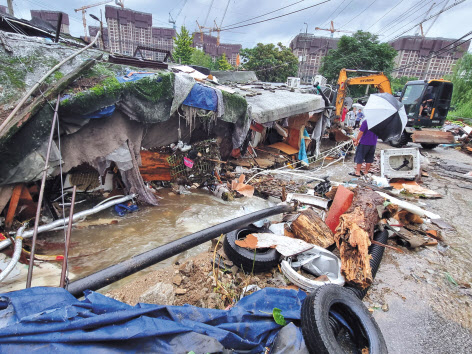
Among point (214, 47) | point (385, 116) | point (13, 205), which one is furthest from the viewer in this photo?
point (214, 47)

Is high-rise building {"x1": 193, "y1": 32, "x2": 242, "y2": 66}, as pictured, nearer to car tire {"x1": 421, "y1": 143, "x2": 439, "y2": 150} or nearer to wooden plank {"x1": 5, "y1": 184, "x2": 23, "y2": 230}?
car tire {"x1": 421, "y1": 143, "x2": 439, "y2": 150}

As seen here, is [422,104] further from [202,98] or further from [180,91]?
[180,91]

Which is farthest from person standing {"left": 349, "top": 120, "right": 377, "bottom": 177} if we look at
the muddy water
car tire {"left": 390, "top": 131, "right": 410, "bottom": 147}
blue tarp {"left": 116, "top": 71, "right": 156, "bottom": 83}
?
car tire {"left": 390, "top": 131, "right": 410, "bottom": 147}

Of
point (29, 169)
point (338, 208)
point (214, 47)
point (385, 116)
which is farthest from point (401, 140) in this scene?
point (214, 47)

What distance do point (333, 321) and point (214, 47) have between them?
60.3 metres

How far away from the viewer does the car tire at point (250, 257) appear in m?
3.24

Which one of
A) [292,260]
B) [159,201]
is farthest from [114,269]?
[159,201]

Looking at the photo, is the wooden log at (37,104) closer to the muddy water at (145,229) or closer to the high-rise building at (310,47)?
the muddy water at (145,229)

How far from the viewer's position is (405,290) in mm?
3225

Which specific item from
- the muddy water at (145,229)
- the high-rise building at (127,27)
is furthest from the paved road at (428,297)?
the high-rise building at (127,27)

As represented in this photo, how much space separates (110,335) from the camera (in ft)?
4.75

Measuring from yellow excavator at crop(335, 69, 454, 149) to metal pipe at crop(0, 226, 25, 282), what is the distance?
542 inches

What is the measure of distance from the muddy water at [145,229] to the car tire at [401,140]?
9869 millimetres

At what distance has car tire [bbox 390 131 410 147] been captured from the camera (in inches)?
480
